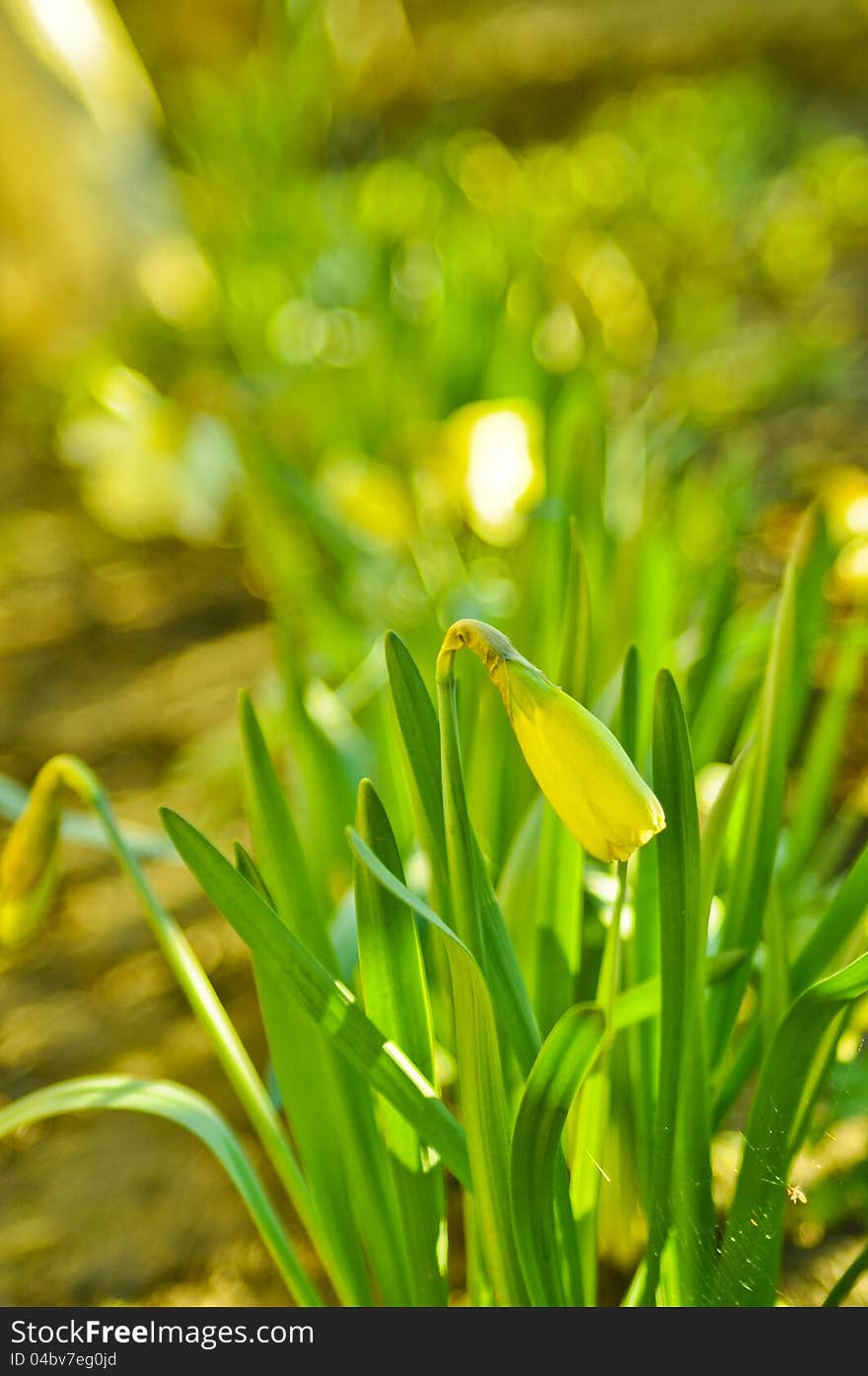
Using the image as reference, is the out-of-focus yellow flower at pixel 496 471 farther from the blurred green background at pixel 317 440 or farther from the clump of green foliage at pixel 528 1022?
the clump of green foliage at pixel 528 1022

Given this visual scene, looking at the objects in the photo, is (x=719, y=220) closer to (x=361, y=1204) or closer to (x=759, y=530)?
(x=759, y=530)

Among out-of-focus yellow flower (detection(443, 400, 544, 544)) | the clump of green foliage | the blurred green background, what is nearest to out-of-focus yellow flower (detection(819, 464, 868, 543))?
the blurred green background

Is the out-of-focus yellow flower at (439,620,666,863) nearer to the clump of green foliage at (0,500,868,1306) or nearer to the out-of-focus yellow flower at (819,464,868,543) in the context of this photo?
the clump of green foliage at (0,500,868,1306)

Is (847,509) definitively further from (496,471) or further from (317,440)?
(317,440)
